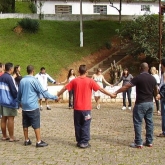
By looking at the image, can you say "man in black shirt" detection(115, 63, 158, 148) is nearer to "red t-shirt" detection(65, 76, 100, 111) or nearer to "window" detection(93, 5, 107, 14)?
"red t-shirt" detection(65, 76, 100, 111)

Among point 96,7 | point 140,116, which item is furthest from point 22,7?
point 140,116

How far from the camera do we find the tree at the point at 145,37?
2303 centimetres

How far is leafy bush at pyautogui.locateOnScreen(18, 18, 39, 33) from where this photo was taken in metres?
31.5

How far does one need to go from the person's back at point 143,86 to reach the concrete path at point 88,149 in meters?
1.13

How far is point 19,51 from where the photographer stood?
2805cm

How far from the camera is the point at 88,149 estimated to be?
25.8ft

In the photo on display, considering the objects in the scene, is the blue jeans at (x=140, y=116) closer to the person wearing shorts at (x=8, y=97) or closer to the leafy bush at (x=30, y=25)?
the person wearing shorts at (x=8, y=97)

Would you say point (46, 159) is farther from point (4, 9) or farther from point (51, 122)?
point (4, 9)

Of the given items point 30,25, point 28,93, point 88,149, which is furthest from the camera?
point 30,25

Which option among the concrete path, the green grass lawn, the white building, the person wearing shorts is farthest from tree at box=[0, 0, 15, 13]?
the person wearing shorts

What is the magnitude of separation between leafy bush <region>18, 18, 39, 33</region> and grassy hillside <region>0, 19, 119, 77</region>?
570 mm

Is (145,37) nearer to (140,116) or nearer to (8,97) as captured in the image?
(140,116)

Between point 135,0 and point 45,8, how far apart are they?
10.3m

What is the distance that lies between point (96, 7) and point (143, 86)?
3464cm
